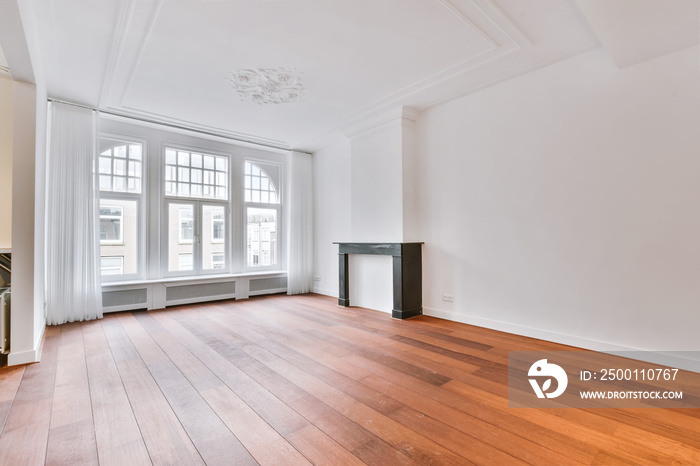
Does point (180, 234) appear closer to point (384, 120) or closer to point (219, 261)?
point (219, 261)

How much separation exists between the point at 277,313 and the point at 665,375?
443cm

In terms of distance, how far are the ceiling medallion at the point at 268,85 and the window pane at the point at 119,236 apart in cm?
273

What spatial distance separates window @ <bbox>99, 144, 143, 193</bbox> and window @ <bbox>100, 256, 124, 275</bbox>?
109 cm

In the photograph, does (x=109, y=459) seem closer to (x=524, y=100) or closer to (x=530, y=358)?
(x=530, y=358)

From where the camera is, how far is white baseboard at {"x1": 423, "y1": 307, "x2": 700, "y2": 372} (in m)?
2.89

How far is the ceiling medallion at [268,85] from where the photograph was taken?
13.1 ft

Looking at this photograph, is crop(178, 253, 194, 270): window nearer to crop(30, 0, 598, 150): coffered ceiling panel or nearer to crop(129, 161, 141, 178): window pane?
crop(129, 161, 141, 178): window pane

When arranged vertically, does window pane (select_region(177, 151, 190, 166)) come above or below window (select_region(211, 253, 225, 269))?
above

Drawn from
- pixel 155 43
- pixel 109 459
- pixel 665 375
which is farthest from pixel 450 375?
pixel 155 43

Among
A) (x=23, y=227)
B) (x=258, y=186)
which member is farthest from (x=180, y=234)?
(x=23, y=227)

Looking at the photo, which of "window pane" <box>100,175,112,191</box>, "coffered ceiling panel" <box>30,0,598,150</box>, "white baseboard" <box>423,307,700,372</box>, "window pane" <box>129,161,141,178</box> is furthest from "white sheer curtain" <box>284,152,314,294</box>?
"white baseboard" <box>423,307,700,372</box>

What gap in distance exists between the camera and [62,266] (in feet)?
15.0

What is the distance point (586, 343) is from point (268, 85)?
466cm

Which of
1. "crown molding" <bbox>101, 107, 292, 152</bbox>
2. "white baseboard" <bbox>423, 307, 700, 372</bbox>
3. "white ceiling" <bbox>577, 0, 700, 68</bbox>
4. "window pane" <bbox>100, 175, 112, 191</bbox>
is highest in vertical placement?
"crown molding" <bbox>101, 107, 292, 152</bbox>
